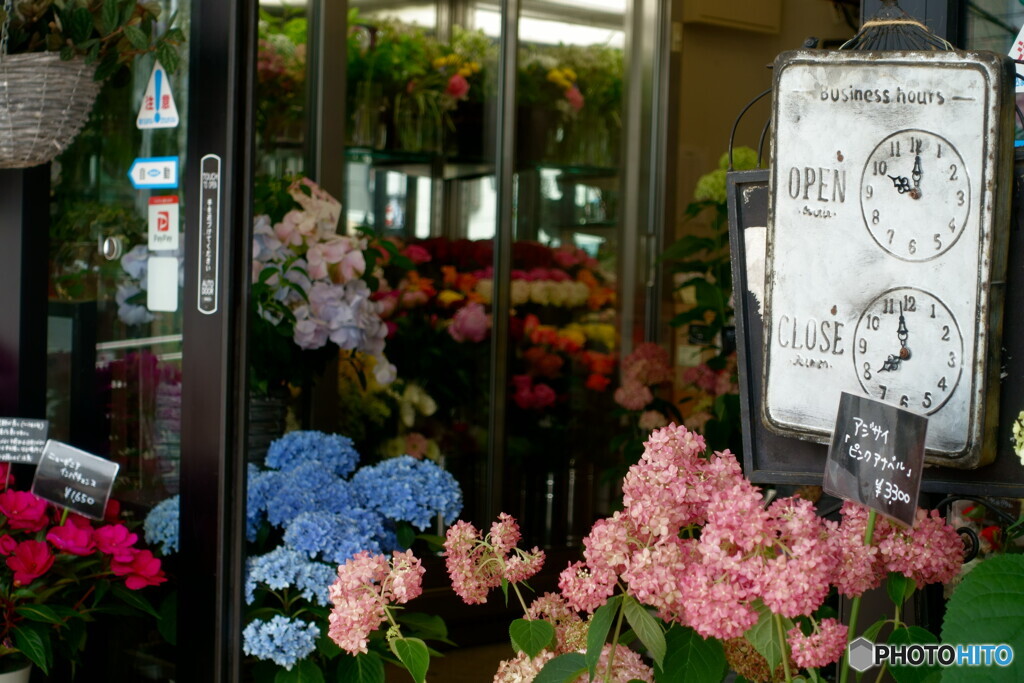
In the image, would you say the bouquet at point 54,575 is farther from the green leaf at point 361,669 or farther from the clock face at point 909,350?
the clock face at point 909,350

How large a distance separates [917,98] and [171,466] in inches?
69.7

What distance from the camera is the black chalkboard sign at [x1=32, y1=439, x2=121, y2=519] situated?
77.7 inches

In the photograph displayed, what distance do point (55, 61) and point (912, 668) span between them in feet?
5.59

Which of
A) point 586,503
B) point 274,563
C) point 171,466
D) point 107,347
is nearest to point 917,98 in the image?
point 274,563

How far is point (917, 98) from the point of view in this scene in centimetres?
102

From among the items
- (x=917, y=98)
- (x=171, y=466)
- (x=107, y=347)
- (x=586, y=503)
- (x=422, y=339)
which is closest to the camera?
(x=917, y=98)

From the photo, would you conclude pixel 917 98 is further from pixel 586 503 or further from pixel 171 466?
pixel 586 503

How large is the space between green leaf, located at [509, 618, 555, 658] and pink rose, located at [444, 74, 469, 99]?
3.19m

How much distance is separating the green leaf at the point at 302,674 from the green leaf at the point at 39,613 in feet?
1.21

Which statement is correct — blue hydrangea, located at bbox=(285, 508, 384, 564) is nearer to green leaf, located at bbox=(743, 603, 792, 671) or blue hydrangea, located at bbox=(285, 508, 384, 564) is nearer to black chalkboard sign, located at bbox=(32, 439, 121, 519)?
black chalkboard sign, located at bbox=(32, 439, 121, 519)

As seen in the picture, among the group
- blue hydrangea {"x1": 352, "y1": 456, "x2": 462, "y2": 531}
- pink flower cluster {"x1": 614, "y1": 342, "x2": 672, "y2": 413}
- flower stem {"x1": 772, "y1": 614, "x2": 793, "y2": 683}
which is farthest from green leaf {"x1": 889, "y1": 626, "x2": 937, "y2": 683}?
pink flower cluster {"x1": 614, "y1": 342, "x2": 672, "y2": 413}

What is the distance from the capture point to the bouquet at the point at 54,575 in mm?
1850

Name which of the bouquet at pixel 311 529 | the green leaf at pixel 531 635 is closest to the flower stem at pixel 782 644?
the green leaf at pixel 531 635

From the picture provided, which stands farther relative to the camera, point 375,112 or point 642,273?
point 642,273
